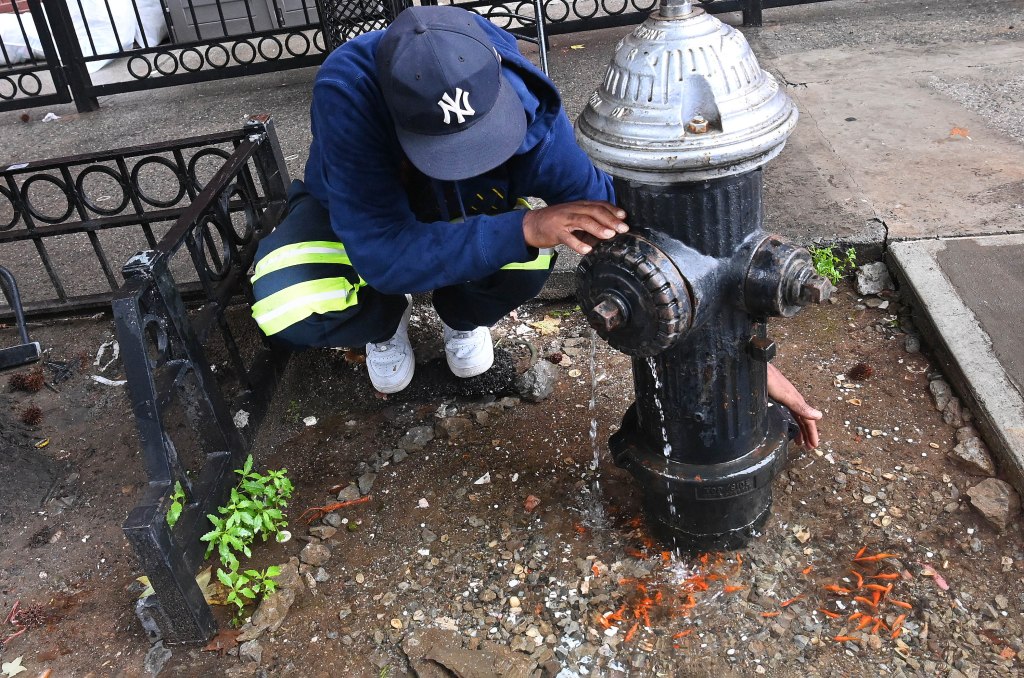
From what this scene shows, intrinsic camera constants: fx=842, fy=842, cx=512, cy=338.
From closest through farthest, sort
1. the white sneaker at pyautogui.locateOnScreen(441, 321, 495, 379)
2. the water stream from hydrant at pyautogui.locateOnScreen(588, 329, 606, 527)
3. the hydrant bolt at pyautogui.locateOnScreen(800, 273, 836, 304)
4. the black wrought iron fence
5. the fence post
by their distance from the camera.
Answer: the hydrant bolt at pyautogui.locateOnScreen(800, 273, 836, 304), the water stream from hydrant at pyautogui.locateOnScreen(588, 329, 606, 527), the white sneaker at pyautogui.locateOnScreen(441, 321, 495, 379), the fence post, the black wrought iron fence

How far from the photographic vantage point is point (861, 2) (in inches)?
212

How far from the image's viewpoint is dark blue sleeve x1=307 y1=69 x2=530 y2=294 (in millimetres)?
1941

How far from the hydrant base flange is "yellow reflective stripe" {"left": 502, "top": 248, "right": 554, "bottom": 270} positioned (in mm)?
569

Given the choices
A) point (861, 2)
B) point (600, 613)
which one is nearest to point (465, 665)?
point (600, 613)

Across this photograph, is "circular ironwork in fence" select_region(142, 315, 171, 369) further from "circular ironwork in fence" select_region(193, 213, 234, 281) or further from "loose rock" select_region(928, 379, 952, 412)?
"loose rock" select_region(928, 379, 952, 412)

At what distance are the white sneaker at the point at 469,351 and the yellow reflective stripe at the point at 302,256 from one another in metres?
0.44

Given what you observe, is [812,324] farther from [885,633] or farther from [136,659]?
[136,659]

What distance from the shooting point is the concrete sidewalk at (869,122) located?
114 inches

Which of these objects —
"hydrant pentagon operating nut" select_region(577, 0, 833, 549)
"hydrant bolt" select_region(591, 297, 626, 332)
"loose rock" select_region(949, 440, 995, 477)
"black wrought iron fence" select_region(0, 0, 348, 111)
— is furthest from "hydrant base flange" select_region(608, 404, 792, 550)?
"black wrought iron fence" select_region(0, 0, 348, 111)

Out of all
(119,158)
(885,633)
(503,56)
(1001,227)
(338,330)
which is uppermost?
(503,56)

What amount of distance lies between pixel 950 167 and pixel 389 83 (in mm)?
2432

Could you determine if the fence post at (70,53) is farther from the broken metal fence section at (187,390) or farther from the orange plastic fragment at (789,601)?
the orange plastic fragment at (789,601)

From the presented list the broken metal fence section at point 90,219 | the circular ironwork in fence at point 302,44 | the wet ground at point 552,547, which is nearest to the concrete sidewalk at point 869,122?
the circular ironwork in fence at point 302,44

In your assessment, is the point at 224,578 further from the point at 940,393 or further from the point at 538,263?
the point at 940,393
